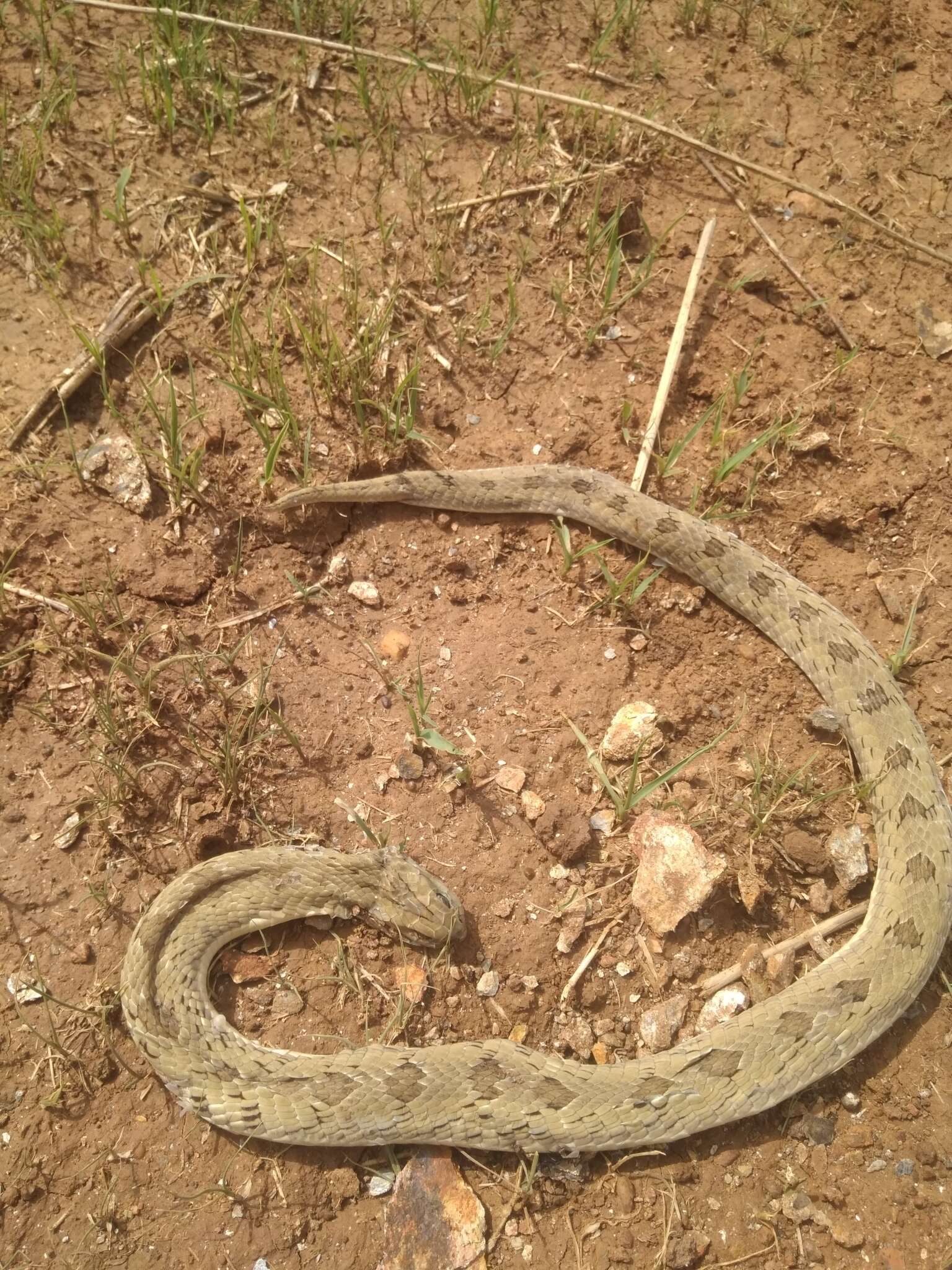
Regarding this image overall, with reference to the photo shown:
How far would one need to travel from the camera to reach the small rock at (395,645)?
12.7 feet

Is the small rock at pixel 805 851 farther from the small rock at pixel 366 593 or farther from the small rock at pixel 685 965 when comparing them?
the small rock at pixel 366 593

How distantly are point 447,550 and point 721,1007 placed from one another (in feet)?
7.92

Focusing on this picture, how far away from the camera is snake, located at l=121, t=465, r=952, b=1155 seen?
9.79 feet

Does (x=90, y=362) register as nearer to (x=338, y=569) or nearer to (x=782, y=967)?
(x=338, y=569)

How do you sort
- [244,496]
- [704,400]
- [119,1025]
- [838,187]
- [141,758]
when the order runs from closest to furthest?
[119,1025]
[141,758]
[244,496]
[704,400]
[838,187]

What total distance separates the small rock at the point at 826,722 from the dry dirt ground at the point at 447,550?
0.16ft

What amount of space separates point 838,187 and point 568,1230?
5.54 m

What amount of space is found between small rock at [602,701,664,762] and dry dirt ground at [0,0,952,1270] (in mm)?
123

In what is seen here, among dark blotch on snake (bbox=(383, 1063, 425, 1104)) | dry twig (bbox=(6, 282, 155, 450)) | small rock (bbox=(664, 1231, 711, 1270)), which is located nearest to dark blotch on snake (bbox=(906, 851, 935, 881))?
small rock (bbox=(664, 1231, 711, 1270))

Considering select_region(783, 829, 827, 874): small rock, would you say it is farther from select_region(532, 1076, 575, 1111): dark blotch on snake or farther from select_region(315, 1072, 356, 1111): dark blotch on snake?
select_region(315, 1072, 356, 1111): dark blotch on snake

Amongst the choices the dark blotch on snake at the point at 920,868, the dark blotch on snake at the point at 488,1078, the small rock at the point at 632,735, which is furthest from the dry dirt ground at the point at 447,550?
the dark blotch on snake at the point at 920,868

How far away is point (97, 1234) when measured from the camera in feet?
9.64

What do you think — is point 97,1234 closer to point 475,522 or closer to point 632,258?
point 475,522

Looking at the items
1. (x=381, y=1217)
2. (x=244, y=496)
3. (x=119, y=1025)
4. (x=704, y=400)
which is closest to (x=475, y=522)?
(x=244, y=496)
